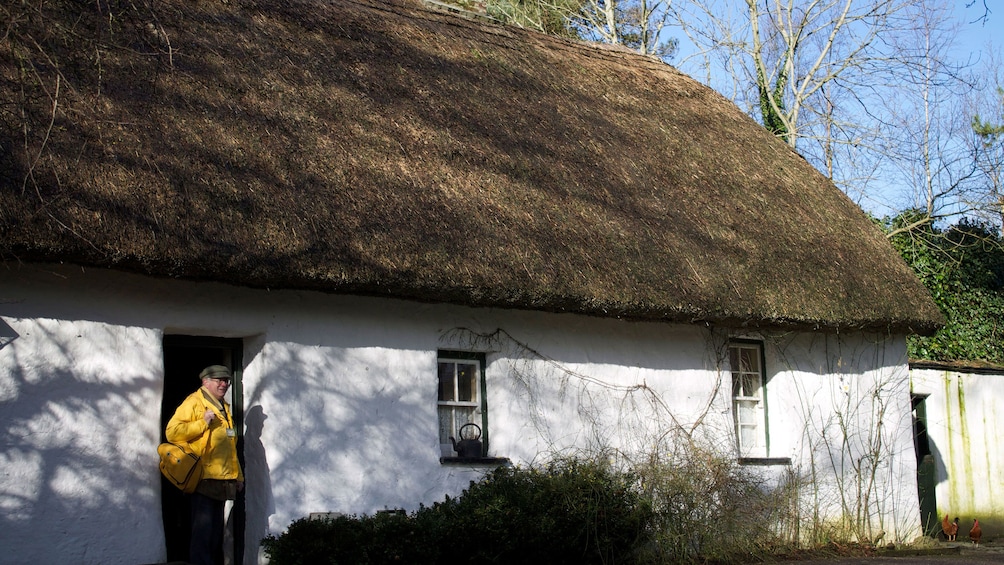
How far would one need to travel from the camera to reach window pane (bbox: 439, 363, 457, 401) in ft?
28.7

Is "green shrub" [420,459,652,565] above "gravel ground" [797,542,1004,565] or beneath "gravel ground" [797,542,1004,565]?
Result: above

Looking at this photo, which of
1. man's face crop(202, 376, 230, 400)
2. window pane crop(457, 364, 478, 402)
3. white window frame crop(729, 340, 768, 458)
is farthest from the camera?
white window frame crop(729, 340, 768, 458)

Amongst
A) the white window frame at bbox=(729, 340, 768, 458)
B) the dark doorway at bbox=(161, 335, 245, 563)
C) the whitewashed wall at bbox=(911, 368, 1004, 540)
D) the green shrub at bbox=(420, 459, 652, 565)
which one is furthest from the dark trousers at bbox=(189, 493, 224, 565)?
the whitewashed wall at bbox=(911, 368, 1004, 540)

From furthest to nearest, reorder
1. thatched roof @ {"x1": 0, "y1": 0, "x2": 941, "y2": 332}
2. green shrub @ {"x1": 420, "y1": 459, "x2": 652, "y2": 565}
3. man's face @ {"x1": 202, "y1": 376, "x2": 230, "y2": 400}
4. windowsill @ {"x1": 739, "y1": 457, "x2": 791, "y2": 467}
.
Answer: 1. windowsill @ {"x1": 739, "y1": 457, "x2": 791, "y2": 467}
2. green shrub @ {"x1": 420, "y1": 459, "x2": 652, "y2": 565}
3. man's face @ {"x1": 202, "y1": 376, "x2": 230, "y2": 400}
4. thatched roof @ {"x1": 0, "y1": 0, "x2": 941, "y2": 332}

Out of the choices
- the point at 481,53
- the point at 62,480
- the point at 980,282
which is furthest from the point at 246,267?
the point at 980,282

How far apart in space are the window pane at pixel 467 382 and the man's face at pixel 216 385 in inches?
82.7

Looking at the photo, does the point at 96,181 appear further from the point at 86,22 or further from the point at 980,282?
the point at 980,282

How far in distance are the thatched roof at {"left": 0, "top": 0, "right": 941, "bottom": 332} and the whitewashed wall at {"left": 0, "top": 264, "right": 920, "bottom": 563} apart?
51 centimetres

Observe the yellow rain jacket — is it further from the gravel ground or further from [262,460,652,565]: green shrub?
the gravel ground

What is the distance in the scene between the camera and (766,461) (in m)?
10.5

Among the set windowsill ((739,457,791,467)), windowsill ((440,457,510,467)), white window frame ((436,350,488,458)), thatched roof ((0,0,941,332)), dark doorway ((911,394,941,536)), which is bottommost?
dark doorway ((911,394,941,536))

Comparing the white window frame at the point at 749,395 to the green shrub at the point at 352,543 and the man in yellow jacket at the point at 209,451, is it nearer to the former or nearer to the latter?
the green shrub at the point at 352,543

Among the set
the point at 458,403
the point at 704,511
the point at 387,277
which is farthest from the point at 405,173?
the point at 704,511

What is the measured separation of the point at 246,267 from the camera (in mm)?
6898
